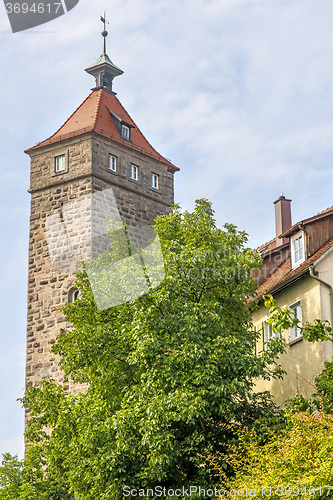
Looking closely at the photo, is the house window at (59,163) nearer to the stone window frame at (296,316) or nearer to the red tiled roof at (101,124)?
the red tiled roof at (101,124)

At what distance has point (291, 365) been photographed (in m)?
21.8

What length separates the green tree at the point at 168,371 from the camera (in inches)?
690

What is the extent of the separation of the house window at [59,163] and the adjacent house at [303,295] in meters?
11.6

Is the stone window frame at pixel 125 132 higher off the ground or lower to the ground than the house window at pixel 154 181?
higher

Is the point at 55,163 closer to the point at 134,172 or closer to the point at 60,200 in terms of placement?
the point at 60,200

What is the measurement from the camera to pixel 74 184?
3244 centimetres

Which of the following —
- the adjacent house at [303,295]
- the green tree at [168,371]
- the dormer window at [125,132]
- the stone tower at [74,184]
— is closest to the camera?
the green tree at [168,371]

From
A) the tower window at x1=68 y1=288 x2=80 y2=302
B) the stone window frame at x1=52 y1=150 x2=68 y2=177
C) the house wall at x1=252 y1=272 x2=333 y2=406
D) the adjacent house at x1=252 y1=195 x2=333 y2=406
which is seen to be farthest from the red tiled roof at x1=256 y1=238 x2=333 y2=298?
the stone window frame at x1=52 y1=150 x2=68 y2=177

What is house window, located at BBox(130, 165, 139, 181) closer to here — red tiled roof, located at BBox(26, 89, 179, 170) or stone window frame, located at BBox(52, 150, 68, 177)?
red tiled roof, located at BBox(26, 89, 179, 170)

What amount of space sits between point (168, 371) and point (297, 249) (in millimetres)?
6891

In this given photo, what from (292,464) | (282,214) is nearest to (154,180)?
(282,214)

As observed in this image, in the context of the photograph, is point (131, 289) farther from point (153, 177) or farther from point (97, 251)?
point (153, 177)

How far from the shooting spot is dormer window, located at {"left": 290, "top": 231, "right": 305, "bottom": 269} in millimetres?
22953

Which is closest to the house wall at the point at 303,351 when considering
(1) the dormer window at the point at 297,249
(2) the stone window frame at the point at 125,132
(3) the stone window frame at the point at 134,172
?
(1) the dormer window at the point at 297,249
